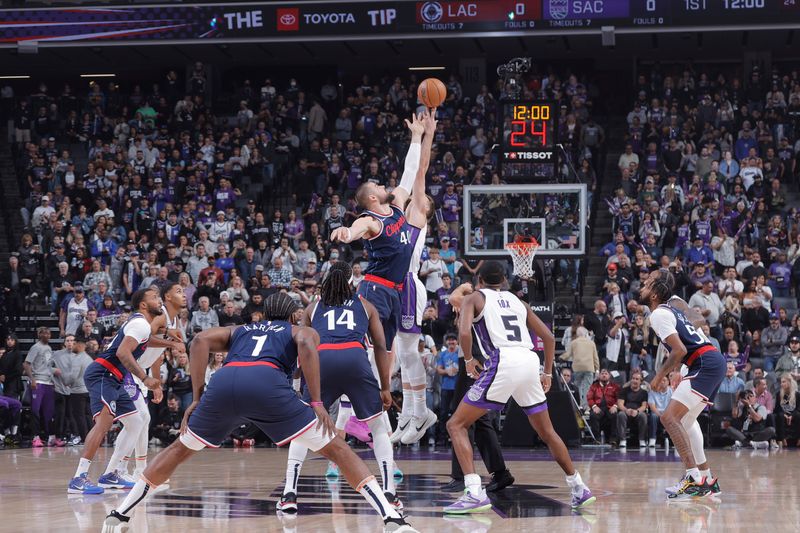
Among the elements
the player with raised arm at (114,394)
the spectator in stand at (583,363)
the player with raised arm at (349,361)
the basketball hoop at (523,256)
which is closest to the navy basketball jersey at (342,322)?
the player with raised arm at (349,361)

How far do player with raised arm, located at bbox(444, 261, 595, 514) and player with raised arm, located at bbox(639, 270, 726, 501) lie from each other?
1.14 meters

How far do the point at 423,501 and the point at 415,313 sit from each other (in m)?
1.88

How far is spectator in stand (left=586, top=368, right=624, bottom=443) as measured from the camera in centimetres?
1677

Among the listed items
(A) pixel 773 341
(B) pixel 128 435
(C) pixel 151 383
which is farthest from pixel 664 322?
(A) pixel 773 341

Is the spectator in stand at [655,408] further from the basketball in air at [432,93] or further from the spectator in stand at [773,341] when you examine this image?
the basketball in air at [432,93]

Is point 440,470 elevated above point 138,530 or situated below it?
below

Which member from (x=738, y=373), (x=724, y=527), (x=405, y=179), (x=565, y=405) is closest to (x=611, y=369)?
(x=738, y=373)

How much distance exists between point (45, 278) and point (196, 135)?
5.54 metres

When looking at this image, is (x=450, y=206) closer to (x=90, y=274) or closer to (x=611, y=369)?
(x=611, y=369)

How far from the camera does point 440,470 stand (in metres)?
12.2

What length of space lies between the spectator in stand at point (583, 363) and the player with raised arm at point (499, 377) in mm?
8583

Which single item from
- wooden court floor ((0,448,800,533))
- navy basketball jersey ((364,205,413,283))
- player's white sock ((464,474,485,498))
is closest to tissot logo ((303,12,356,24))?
wooden court floor ((0,448,800,533))

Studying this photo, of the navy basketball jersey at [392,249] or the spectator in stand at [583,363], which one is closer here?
the navy basketball jersey at [392,249]

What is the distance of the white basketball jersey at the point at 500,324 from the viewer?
28.9 ft
